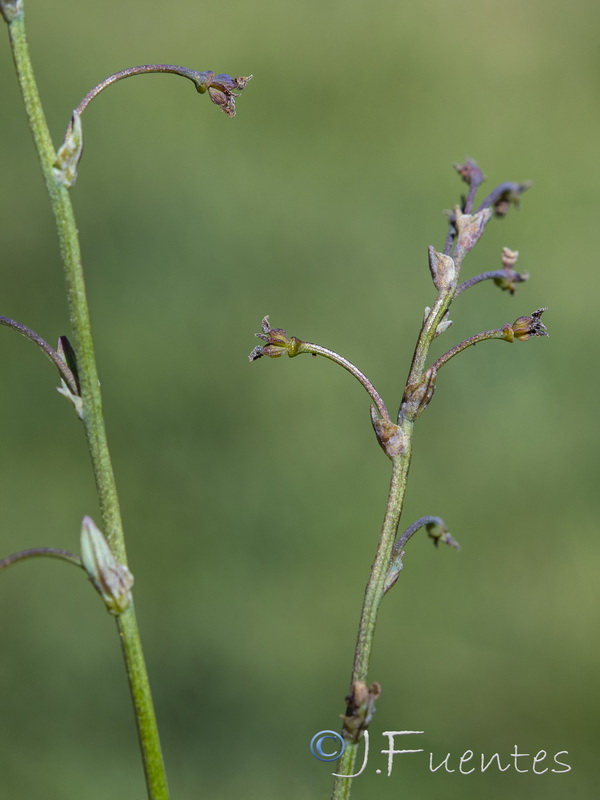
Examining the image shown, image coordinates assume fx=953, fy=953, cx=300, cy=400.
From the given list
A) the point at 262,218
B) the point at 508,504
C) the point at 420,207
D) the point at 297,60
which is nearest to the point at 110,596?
the point at 508,504

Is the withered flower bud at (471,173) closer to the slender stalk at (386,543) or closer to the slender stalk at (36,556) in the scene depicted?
the slender stalk at (386,543)

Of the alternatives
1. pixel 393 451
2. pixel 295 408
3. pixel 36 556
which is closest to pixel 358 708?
pixel 393 451

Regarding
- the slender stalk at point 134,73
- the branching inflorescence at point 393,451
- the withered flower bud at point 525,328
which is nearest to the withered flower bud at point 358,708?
the branching inflorescence at point 393,451

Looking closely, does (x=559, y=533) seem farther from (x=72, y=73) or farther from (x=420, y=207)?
(x=72, y=73)

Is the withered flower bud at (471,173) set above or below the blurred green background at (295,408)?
below

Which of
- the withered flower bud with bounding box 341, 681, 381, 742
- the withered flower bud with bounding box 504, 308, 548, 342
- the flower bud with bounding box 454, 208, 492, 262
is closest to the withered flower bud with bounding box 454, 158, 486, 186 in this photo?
the flower bud with bounding box 454, 208, 492, 262

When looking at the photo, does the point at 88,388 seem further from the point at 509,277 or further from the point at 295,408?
the point at 295,408
